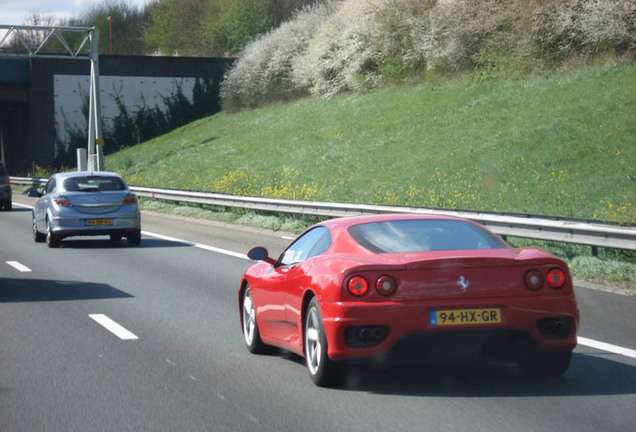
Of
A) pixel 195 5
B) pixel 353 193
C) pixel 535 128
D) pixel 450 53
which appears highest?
pixel 195 5

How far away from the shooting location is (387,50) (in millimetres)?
50625

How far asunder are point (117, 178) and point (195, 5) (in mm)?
79456

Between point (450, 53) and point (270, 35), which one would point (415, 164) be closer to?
point (450, 53)

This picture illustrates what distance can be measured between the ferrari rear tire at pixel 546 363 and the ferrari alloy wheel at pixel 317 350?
127 cm

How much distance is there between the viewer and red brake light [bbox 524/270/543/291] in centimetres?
667

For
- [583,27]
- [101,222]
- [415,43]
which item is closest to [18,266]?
[101,222]

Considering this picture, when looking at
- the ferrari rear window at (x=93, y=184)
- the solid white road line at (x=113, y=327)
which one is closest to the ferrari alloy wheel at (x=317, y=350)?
the solid white road line at (x=113, y=327)

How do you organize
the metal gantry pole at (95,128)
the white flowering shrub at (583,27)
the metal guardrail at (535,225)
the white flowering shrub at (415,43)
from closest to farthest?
the metal guardrail at (535,225), the white flowering shrub at (583,27), the white flowering shrub at (415,43), the metal gantry pole at (95,128)

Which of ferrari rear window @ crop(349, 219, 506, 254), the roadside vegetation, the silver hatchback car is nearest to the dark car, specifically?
the roadside vegetation

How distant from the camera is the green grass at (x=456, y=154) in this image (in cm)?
2498

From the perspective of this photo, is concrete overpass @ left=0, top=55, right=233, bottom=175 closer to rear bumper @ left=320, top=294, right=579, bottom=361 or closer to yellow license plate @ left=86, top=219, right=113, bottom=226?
yellow license plate @ left=86, top=219, right=113, bottom=226

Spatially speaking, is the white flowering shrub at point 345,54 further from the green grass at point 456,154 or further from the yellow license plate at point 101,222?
the yellow license plate at point 101,222

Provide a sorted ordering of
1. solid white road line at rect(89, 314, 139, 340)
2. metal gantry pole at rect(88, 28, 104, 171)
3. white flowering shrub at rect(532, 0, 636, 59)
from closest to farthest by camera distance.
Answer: solid white road line at rect(89, 314, 139, 340) < white flowering shrub at rect(532, 0, 636, 59) < metal gantry pole at rect(88, 28, 104, 171)

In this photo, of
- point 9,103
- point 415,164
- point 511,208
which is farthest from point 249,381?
point 9,103
